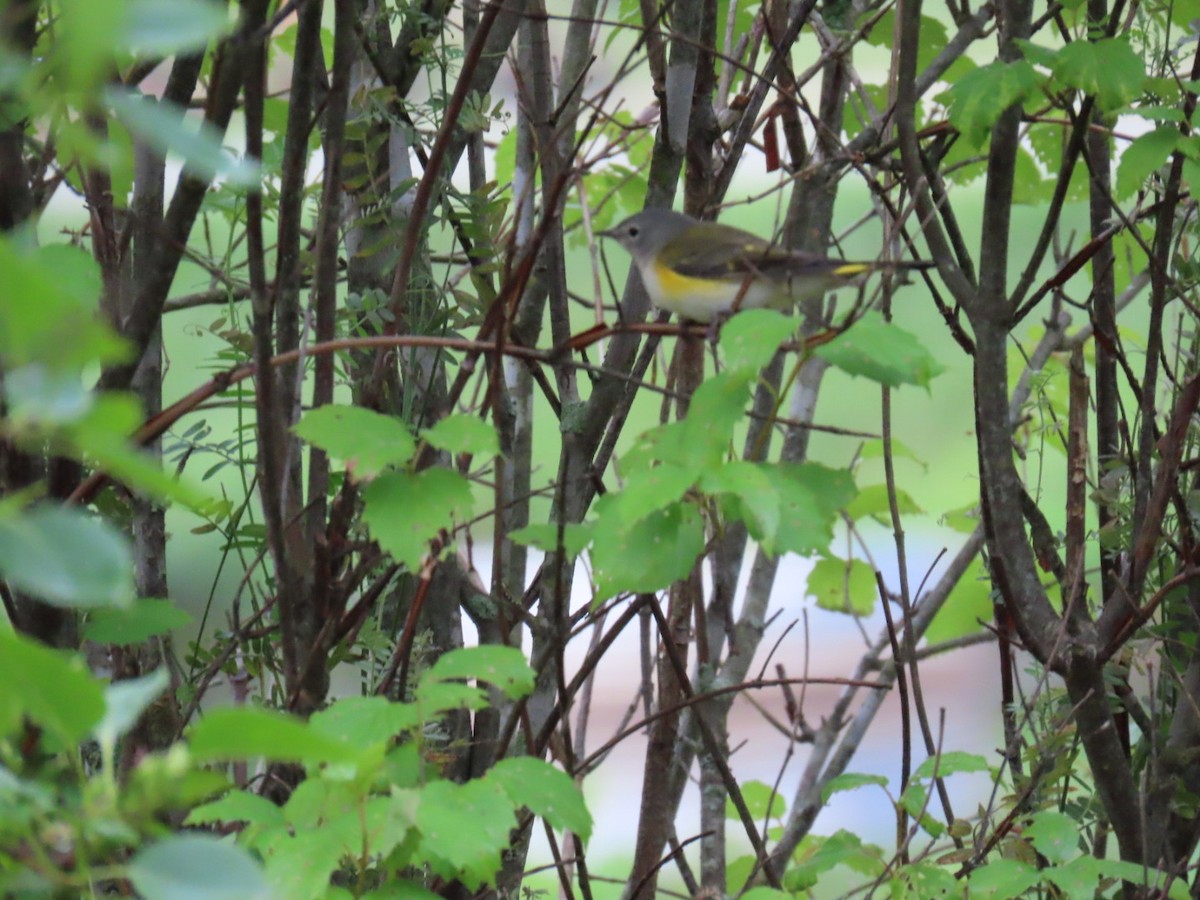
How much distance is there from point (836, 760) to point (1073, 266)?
1.43 metres

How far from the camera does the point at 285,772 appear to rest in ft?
5.46

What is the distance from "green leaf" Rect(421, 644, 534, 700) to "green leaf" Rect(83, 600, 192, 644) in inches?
15.1

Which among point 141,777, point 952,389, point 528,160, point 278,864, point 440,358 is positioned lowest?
point 278,864

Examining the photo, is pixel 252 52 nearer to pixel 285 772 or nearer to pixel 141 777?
pixel 141 777

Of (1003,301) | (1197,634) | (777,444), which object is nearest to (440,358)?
(1003,301)

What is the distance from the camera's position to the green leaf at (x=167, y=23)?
56 centimetres

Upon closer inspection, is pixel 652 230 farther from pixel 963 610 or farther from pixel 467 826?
pixel 963 610

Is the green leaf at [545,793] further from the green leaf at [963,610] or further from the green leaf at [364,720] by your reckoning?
the green leaf at [963,610]

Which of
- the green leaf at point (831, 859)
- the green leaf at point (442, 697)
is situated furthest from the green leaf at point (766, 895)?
the green leaf at point (442, 697)

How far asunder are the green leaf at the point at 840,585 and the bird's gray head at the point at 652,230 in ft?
4.45

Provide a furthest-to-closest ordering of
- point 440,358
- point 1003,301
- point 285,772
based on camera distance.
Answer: point 440,358, point 1003,301, point 285,772

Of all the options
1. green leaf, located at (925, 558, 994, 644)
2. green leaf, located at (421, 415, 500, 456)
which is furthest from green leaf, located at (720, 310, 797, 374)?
green leaf, located at (925, 558, 994, 644)

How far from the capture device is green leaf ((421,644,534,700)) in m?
A: 1.31

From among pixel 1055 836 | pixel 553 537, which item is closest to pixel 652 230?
pixel 553 537
